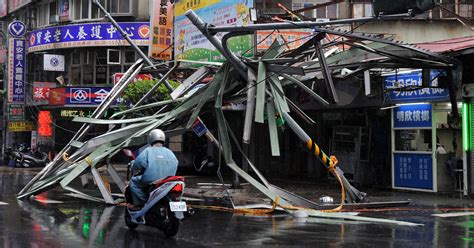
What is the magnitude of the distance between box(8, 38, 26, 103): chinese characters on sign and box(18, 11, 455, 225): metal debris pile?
17527mm

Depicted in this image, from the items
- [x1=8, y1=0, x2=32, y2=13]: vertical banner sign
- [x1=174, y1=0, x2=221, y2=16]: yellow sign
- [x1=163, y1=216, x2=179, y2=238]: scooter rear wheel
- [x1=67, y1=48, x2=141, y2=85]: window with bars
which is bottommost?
[x1=163, y1=216, x2=179, y2=238]: scooter rear wheel

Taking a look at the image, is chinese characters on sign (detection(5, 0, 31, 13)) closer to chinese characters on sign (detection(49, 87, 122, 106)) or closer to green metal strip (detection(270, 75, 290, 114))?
chinese characters on sign (detection(49, 87, 122, 106))

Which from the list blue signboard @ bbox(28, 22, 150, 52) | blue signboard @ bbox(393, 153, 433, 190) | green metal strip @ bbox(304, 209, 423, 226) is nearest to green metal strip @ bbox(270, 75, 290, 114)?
green metal strip @ bbox(304, 209, 423, 226)

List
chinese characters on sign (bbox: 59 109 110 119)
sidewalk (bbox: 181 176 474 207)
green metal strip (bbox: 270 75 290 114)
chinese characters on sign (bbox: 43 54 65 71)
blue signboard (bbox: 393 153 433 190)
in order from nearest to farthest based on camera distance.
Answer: green metal strip (bbox: 270 75 290 114)
sidewalk (bbox: 181 176 474 207)
blue signboard (bbox: 393 153 433 190)
chinese characters on sign (bbox: 43 54 65 71)
chinese characters on sign (bbox: 59 109 110 119)

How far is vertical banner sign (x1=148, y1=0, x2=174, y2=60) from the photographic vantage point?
70.6ft

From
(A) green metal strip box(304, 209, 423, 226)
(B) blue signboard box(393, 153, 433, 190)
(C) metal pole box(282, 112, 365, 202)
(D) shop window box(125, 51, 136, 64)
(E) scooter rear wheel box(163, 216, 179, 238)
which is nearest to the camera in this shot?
(E) scooter rear wheel box(163, 216, 179, 238)

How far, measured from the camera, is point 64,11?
3152 cm

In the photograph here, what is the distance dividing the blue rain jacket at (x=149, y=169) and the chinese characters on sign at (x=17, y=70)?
24130 millimetres

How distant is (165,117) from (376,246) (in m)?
7.05

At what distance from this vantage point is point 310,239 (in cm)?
840

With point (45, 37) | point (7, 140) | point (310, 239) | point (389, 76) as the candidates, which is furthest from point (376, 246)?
point (7, 140)

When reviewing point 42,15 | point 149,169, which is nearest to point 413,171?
point 149,169

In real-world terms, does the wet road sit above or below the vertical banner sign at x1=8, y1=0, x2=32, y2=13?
below

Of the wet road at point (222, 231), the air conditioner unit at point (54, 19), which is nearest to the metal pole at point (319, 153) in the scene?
the wet road at point (222, 231)
